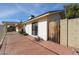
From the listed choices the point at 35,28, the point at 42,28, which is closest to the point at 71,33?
the point at 42,28

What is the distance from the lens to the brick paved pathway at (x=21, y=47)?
9.28 metres

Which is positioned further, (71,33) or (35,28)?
(35,28)

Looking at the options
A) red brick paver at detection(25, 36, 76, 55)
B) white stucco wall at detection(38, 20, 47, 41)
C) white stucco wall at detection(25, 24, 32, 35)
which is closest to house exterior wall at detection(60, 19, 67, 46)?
red brick paver at detection(25, 36, 76, 55)

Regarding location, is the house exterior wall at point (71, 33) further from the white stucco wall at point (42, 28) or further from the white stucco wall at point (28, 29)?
the white stucco wall at point (28, 29)

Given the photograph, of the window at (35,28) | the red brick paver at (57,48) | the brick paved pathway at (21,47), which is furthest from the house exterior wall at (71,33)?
the window at (35,28)

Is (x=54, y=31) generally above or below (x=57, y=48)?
above

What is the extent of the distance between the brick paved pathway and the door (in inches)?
42.4

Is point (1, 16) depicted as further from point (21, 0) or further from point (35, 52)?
point (35, 52)

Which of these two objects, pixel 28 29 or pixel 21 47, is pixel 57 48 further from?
pixel 28 29

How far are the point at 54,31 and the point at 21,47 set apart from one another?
2.19m

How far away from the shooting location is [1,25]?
10.3 meters

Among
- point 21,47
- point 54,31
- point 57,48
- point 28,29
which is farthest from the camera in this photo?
point 28,29

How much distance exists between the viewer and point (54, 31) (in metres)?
11.2
